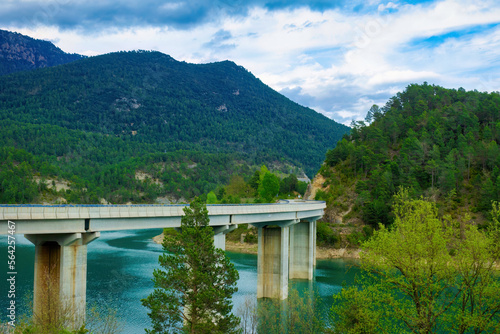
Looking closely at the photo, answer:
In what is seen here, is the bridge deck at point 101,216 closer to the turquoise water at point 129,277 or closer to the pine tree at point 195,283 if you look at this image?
the pine tree at point 195,283

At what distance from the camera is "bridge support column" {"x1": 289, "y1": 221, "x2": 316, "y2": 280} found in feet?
206

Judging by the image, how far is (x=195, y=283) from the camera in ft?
84.9

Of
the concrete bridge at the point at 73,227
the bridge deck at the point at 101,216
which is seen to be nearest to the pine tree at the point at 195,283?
the concrete bridge at the point at 73,227

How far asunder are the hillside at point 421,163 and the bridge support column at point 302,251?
66.9ft

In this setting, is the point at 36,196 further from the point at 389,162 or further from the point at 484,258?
the point at 484,258

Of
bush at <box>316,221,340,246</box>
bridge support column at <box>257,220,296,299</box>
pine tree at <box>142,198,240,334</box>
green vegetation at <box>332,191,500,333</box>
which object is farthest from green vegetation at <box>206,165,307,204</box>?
green vegetation at <box>332,191,500,333</box>

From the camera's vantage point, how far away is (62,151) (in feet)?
650

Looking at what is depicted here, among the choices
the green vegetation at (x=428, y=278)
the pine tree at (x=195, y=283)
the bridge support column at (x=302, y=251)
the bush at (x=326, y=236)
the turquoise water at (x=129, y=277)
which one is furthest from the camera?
A: the bush at (x=326, y=236)

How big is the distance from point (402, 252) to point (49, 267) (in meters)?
20.1

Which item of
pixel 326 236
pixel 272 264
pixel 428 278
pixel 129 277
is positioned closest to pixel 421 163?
pixel 326 236

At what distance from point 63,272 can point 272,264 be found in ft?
86.8

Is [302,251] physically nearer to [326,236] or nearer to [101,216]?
[326,236]

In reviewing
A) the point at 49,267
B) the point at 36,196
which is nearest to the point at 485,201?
the point at 49,267

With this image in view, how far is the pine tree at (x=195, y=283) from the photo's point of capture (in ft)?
82.8
